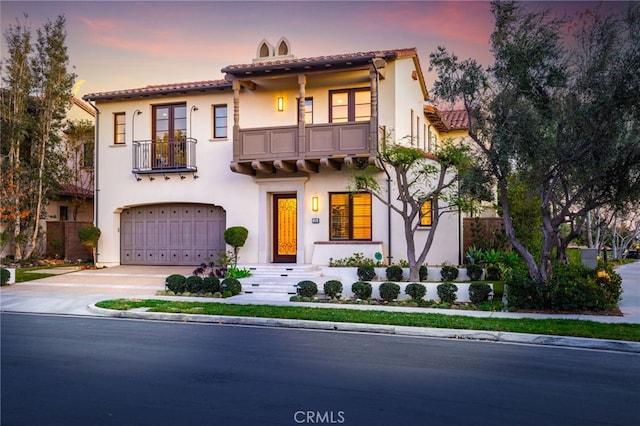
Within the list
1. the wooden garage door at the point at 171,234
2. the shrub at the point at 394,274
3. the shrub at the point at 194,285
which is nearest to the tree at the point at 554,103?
the shrub at the point at 394,274

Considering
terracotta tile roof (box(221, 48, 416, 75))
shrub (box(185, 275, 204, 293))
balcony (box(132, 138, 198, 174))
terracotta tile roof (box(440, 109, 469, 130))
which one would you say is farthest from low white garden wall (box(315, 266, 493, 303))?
terracotta tile roof (box(440, 109, 469, 130))

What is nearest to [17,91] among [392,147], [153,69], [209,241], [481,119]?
[153,69]

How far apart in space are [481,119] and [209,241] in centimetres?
1301

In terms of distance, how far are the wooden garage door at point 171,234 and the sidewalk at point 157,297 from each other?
811 mm

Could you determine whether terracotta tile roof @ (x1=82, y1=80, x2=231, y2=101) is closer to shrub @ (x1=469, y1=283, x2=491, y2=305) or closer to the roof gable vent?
the roof gable vent

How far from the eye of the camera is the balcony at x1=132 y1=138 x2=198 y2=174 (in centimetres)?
2198

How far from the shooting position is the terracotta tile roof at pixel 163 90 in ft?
70.3

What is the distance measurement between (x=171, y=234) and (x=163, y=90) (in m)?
5.89

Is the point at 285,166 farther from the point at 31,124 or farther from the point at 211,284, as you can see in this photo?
the point at 31,124

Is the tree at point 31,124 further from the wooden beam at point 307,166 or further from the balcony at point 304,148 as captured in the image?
the wooden beam at point 307,166

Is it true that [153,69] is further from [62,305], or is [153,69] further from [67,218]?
[62,305]

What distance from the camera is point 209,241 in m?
22.3

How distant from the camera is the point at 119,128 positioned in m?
23.5

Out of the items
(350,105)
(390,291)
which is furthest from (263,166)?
(390,291)
